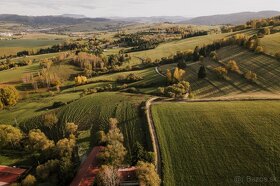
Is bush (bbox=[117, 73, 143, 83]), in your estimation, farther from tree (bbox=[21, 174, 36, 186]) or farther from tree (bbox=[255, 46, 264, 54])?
tree (bbox=[21, 174, 36, 186])

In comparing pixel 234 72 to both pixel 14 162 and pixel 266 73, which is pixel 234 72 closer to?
pixel 266 73

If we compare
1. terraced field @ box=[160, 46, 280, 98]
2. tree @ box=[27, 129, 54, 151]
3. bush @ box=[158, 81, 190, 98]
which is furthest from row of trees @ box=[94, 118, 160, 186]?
terraced field @ box=[160, 46, 280, 98]

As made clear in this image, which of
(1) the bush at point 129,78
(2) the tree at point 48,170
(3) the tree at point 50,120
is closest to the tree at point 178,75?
(1) the bush at point 129,78

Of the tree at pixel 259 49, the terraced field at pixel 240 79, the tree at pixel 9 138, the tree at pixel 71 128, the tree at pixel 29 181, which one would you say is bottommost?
the tree at pixel 29 181

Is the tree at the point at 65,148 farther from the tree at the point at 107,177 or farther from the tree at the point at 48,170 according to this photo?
the tree at the point at 107,177

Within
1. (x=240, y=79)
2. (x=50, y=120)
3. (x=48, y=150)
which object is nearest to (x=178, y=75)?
(x=240, y=79)

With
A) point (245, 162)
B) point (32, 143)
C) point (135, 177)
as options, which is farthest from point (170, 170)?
point (32, 143)
